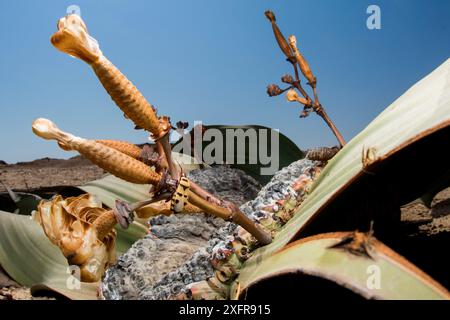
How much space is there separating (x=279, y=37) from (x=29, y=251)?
1.98 feet

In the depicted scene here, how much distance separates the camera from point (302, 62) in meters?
0.88

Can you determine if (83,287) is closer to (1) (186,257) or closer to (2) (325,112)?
(1) (186,257)

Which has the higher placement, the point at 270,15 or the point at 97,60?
the point at 270,15

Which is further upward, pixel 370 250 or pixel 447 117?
pixel 447 117

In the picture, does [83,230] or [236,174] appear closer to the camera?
[83,230]

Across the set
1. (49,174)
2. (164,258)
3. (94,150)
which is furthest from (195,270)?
(49,174)

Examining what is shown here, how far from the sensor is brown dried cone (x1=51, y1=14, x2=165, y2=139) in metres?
0.45

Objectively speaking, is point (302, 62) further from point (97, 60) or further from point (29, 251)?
point (29, 251)

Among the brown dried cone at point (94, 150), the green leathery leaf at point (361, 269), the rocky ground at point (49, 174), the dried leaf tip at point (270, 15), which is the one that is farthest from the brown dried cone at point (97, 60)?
the rocky ground at point (49, 174)

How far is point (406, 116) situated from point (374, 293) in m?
0.22

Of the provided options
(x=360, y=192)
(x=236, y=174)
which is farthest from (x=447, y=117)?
(x=236, y=174)

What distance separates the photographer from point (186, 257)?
739mm

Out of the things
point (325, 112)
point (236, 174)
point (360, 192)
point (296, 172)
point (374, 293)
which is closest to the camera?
point (374, 293)

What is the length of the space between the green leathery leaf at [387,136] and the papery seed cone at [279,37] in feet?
0.90
